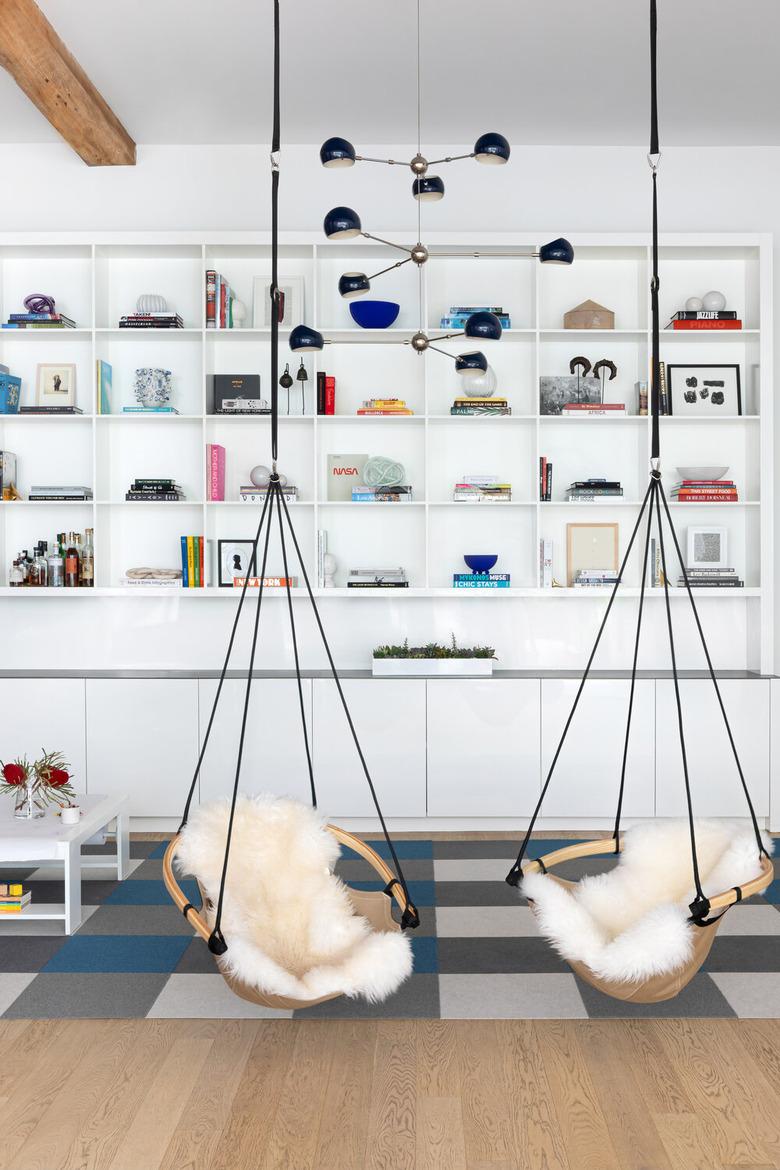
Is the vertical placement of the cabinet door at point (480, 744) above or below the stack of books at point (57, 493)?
below

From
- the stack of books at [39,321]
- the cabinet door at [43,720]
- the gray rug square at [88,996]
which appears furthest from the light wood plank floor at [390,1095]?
the stack of books at [39,321]

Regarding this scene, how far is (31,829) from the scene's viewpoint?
3.33 m

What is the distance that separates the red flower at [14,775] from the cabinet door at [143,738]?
0.96m

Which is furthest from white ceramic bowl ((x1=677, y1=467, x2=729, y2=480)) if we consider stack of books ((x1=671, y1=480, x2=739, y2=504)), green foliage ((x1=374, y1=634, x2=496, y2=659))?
green foliage ((x1=374, y1=634, x2=496, y2=659))

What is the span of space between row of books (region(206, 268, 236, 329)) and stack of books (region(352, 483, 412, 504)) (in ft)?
3.30

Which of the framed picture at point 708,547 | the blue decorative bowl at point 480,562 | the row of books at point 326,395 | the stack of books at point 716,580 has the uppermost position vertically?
the row of books at point 326,395

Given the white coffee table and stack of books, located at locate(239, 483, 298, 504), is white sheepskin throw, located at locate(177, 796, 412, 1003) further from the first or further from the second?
stack of books, located at locate(239, 483, 298, 504)

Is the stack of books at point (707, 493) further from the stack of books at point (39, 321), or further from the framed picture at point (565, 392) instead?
the stack of books at point (39, 321)

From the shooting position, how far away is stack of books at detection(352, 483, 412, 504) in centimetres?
460

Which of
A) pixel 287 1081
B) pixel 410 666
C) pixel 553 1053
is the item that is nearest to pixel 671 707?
pixel 410 666

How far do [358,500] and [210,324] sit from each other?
110 cm

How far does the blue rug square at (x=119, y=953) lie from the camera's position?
9.84ft

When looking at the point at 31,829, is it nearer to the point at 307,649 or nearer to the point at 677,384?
the point at 307,649

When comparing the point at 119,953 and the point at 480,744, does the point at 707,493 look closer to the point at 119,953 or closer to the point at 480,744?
the point at 480,744
